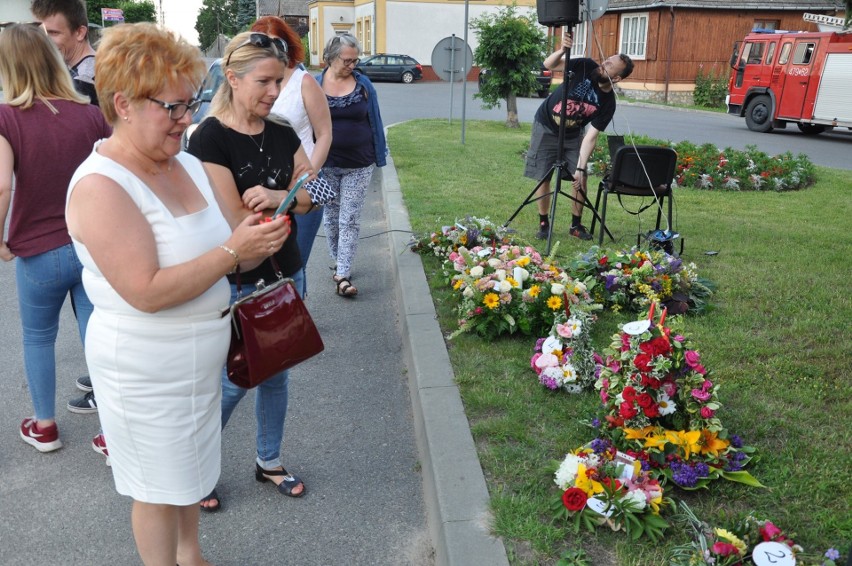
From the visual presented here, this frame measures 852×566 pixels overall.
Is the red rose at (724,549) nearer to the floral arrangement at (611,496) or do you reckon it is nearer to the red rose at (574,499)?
the floral arrangement at (611,496)

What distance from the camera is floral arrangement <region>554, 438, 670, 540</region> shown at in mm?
A: 2758

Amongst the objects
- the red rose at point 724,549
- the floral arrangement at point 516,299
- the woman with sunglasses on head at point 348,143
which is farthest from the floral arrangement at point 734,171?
the red rose at point 724,549

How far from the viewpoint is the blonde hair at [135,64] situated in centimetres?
205

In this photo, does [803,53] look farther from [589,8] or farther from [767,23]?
[589,8]

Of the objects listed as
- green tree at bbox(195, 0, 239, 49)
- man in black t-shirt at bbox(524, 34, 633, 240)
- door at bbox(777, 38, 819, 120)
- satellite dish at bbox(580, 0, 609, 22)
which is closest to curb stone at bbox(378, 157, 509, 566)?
man in black t-shirt at bbox(524, 34, 633, 240)

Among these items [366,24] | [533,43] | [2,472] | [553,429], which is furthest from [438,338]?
[366,24]

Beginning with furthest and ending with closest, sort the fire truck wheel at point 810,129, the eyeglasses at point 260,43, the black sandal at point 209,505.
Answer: the fire truck wheel at point 810,129 → the black sandal at point 209,505 → the eyeglasses at point 260,43

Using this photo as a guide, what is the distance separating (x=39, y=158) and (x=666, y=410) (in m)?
2.86

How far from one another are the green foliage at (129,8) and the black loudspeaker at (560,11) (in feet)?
159

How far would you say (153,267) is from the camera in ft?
6.62

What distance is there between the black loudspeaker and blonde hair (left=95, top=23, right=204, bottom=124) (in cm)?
497

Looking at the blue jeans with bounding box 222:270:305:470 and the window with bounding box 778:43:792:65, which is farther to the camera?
the window with bounding box 778:43:792:65

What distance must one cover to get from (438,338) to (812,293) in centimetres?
287

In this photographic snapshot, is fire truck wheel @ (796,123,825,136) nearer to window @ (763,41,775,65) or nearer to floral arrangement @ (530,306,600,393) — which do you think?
window @ (763,41,775,65)
